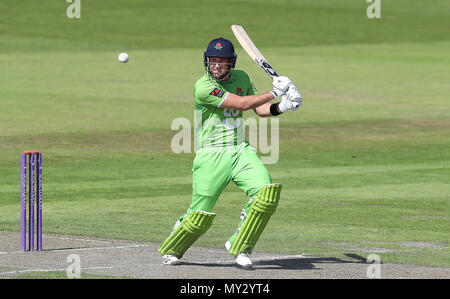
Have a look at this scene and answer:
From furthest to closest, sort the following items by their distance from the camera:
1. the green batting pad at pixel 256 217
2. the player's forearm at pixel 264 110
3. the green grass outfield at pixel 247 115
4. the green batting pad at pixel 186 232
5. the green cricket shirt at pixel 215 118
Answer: the green grass outfield at pixel 247 115 → the player's forearm at pixel 264 110 → the green cricket shirt at pixel 215 118 → the green batting pad at pixel 186 232 → the green batting pad at pixel 256 217

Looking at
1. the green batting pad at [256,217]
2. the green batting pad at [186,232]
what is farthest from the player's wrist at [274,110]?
the green batting pad at [186,232]

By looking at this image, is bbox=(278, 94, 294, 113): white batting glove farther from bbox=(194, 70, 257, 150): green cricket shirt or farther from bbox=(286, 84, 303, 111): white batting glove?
bbox=(194, 70, 257, 150): green cricket shirt

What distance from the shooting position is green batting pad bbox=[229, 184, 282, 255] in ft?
34.7

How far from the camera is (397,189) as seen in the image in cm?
1762

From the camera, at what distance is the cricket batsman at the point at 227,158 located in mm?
10703

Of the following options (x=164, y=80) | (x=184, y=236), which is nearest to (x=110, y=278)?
(x=184, y=236)

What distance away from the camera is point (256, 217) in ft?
35.1

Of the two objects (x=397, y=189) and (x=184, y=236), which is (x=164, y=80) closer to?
(x=397, y=189)

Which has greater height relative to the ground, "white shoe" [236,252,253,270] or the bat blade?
the bat blade

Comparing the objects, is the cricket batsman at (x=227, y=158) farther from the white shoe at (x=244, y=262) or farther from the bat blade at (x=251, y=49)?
the bat blade at (x=251, y=49)

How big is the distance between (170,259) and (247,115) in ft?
61.5

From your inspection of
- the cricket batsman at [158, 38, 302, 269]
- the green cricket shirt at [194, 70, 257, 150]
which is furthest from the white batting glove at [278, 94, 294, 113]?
the green cricket shirt at [194, 70, 257, 150]

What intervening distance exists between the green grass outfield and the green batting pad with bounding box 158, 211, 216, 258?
144cm

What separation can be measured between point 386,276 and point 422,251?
1942 millimetres
